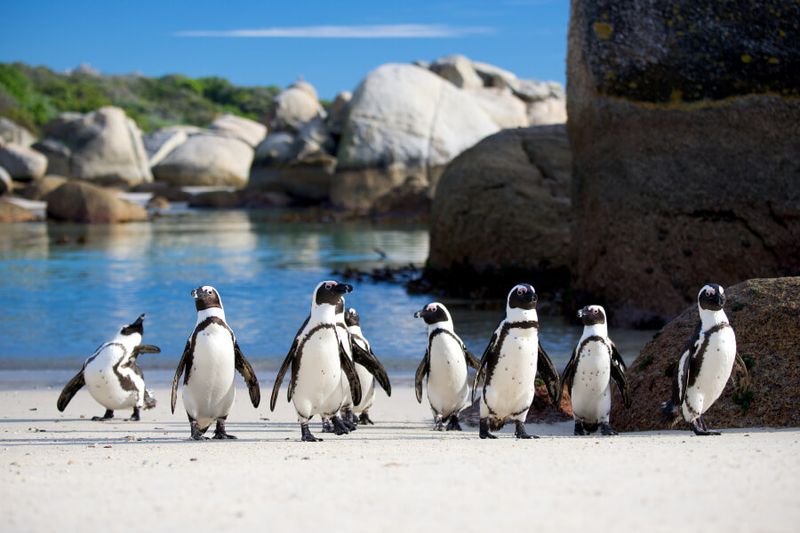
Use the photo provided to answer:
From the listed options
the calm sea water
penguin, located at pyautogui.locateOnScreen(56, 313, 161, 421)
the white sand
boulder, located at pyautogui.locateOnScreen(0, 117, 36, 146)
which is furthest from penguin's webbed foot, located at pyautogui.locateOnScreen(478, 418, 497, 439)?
boulder, located at pyautogui.locateOnScreen(0, 117, 36, 146)

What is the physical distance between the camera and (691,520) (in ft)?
12.8

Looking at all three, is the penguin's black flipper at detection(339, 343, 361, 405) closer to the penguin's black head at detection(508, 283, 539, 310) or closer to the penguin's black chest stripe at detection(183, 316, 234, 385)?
the penguin's black chest stripe at detection(183, 316, 234, 385)

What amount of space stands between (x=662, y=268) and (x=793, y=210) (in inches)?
50.8

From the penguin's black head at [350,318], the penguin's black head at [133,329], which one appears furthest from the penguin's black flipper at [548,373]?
the penguin's black head at [133,329]

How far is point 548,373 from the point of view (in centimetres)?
693

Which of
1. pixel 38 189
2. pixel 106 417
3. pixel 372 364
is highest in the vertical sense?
pixel 38 189

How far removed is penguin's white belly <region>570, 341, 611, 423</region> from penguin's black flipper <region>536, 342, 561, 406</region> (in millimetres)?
225

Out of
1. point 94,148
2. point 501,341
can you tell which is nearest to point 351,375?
point 501,341

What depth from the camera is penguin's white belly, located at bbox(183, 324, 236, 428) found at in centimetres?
654

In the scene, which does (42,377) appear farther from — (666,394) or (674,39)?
(674,39)

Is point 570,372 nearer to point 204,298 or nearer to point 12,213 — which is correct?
point 204,298

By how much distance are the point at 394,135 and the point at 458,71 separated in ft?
27.9

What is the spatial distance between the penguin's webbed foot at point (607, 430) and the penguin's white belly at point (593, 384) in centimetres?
5

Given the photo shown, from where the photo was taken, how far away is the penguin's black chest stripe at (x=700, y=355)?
6121mm
